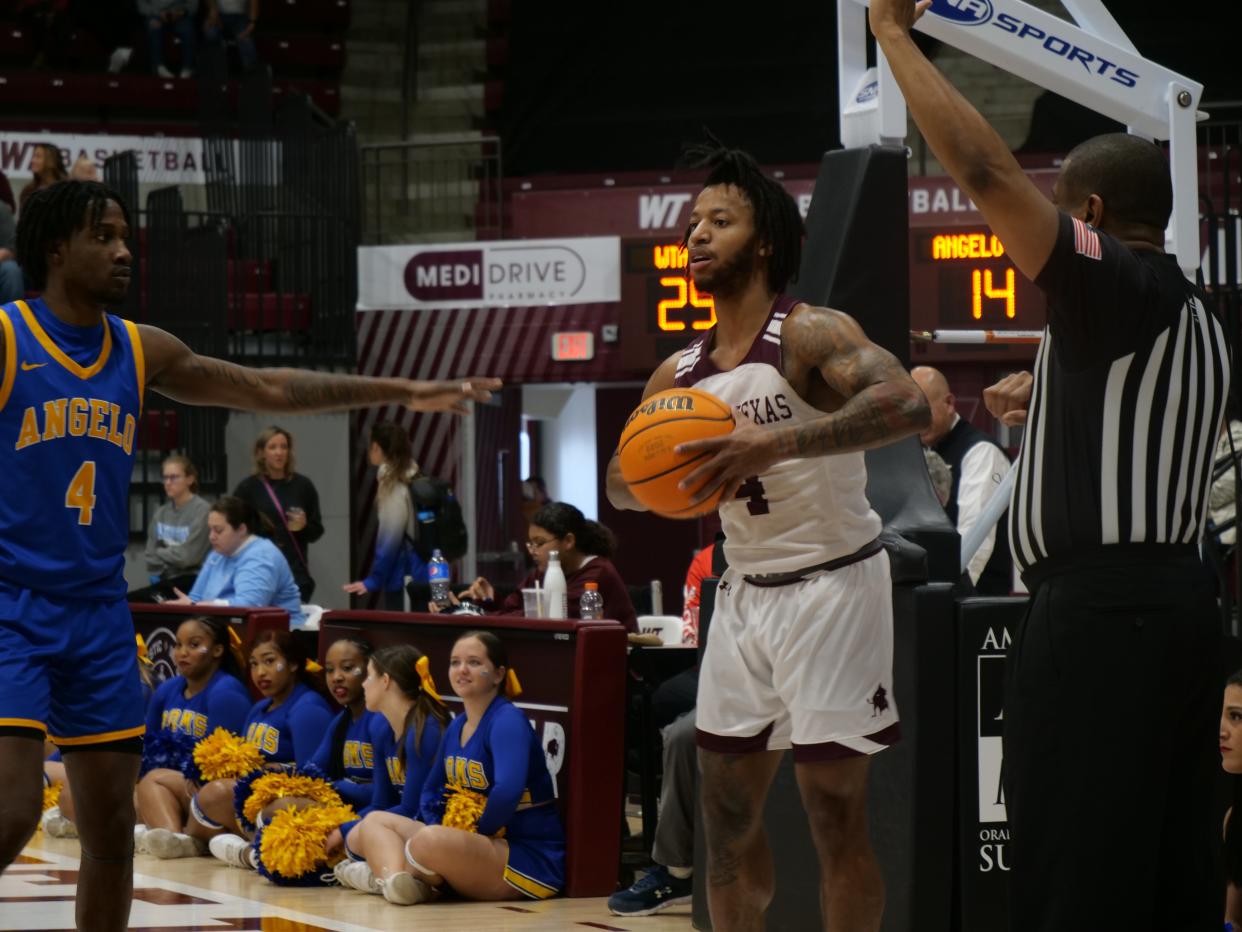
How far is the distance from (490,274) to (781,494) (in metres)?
11.0

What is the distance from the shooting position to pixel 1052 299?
3182mm

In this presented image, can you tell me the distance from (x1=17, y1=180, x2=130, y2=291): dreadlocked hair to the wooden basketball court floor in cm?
285

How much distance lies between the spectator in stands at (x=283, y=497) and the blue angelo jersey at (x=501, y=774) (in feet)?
14.5

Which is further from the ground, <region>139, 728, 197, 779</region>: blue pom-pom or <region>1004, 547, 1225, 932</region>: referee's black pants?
<region>1004, 547, 1225, 932</region>: referee's black pants

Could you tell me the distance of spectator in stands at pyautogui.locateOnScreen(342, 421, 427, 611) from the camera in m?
10.9

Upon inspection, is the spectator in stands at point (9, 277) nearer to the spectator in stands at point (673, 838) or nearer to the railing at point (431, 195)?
the railing at point (431, 195)

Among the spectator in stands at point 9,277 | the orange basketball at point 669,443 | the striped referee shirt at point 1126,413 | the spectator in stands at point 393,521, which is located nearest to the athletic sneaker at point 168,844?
the spectator in stands at point 393,521

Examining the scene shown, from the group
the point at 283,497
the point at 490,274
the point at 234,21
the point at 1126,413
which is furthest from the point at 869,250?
the point at 234,21

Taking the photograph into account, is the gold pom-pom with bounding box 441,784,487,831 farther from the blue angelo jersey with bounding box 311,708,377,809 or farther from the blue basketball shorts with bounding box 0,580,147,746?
the blue basketball shorts with bounding box 0,580,147,746

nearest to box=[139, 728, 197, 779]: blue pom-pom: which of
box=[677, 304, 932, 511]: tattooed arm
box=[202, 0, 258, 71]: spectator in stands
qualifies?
box=[677, 304, 932, 511]: tattooed arm

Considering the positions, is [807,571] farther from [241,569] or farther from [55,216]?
[241,569]

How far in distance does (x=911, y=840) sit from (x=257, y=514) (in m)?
6.67

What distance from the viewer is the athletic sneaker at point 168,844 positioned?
796 centimetres

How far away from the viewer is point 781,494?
412cm
